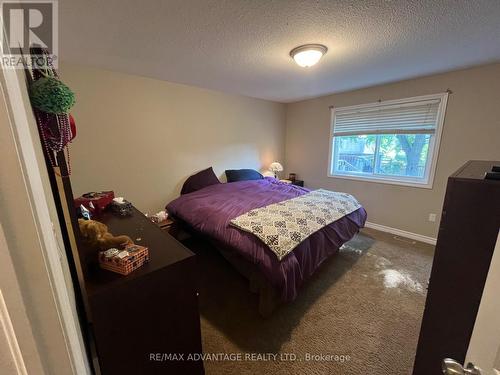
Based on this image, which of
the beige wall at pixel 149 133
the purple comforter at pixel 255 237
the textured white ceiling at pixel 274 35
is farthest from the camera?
the beige wall at pixel 149 133

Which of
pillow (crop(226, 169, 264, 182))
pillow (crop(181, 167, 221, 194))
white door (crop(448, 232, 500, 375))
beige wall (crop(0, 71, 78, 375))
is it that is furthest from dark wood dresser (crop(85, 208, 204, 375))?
pillow (crop(226, 169, 264, 182))

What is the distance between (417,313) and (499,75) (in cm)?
275

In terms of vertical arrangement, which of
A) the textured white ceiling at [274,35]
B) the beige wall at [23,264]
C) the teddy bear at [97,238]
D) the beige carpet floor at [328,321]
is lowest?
the beige carpet floor at [328,321]

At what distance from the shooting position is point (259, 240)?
1.72 meters

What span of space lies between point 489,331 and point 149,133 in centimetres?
330

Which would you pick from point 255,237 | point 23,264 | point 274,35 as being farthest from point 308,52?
Result: point 23,264

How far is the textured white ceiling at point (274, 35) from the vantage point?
54.4 inches

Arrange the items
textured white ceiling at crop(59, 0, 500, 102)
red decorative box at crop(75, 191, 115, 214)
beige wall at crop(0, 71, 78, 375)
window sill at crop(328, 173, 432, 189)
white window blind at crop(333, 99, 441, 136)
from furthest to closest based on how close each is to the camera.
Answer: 1. window sill at crop(328, 173, 432, 189)
2. white window blind at crop(333, 99, 441, 136)
3. red decorative box at crop(75, 191, 115, 214)
4. textured white ceiling at crop(59, 0, 500, 102)
5. beige wall at crop(0, 71, 78, 375)

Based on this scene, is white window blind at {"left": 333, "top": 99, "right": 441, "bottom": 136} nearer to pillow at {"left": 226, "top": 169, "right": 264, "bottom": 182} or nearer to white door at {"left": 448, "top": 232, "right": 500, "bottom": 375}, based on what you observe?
pillow at {"left": 226, "top": 169, "right": 264, "bottom": 182}

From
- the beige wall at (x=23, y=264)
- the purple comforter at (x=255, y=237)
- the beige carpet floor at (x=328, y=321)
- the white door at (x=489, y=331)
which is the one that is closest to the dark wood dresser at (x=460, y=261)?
the white door at (x=489, y=331)

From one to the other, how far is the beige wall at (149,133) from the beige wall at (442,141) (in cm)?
126

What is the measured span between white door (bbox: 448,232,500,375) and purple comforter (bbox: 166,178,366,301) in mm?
1085

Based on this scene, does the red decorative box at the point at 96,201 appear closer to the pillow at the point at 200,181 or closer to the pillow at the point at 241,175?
the pillow at the point at 200,181

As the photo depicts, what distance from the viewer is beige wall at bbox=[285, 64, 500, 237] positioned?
2443 mm
